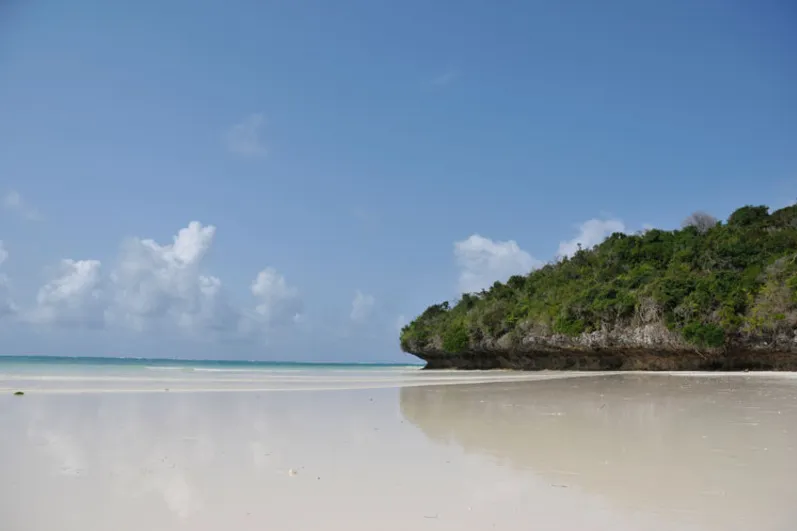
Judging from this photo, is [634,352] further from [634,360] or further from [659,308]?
[659,308]

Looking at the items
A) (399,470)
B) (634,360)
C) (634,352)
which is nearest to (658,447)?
(399,470)

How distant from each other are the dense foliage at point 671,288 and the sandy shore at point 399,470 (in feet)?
57.9

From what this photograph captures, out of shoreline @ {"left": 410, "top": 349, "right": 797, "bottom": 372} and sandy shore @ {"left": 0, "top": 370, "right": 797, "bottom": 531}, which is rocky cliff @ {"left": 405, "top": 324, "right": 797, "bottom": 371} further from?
sandy shore @ {"left": 0, "top": 370, "right": 797, "bottom": 531}

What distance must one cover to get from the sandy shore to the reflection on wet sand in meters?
0.02

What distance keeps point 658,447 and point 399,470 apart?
9.32ft

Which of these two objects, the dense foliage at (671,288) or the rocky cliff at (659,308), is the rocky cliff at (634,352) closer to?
the rocky cliff at (659,308)

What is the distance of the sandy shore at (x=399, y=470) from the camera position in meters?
3.34

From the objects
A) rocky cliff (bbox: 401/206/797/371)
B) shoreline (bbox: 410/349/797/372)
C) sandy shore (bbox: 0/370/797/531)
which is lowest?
shoreline (bbox: 410/349/797/372)

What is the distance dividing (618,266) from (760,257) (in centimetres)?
915

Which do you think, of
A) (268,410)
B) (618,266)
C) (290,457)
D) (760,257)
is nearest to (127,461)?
(290,457)

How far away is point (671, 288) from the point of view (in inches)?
1041

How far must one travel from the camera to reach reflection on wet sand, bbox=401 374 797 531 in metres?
3.61

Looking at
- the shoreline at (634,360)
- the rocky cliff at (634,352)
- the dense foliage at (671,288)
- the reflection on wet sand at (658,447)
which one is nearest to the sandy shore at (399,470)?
the reflection on wet sand at (658,447)

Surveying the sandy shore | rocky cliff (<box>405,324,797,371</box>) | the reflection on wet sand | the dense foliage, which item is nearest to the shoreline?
rocky cliff (<box>405,324,797,371</box>)
